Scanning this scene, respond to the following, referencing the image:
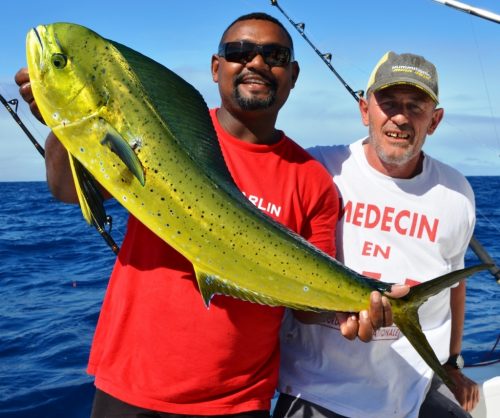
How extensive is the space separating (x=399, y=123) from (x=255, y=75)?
32.9 inches

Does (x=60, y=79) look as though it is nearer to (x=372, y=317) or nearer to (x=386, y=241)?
(x=372, y=317)

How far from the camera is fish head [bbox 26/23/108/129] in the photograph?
1865 mm

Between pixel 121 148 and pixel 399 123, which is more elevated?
pixel 399 123

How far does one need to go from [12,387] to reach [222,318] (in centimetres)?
362

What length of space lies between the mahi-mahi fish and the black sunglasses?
16.9 inches

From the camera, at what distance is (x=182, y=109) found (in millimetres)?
2029

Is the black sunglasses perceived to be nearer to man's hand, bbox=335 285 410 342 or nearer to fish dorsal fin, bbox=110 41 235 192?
fish dorsal fin, bbox=110 41 235 192

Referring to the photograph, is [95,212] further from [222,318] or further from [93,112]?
[222,318]

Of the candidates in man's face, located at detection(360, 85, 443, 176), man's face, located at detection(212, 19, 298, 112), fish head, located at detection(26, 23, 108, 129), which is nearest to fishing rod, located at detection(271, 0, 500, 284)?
man's face, located at detection(360, 85, 443, 176)

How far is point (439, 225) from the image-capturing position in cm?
294

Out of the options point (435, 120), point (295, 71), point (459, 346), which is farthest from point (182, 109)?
point (459, 346)

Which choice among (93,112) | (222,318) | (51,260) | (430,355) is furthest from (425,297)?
(51,260)

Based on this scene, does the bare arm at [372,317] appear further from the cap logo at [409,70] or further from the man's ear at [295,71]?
the cap logo at [409,70]

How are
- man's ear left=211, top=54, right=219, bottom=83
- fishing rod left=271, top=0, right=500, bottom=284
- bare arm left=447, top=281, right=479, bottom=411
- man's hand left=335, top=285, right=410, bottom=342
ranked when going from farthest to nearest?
fishing rod left=271, top=0, right=500, bottom=284 < bare arm left=447, top=281, right=479, bottom=411 < man's ear left=211, top=54, right=219, bottom=83 < man's hand left=335, top=285, right=410, bottom=342
